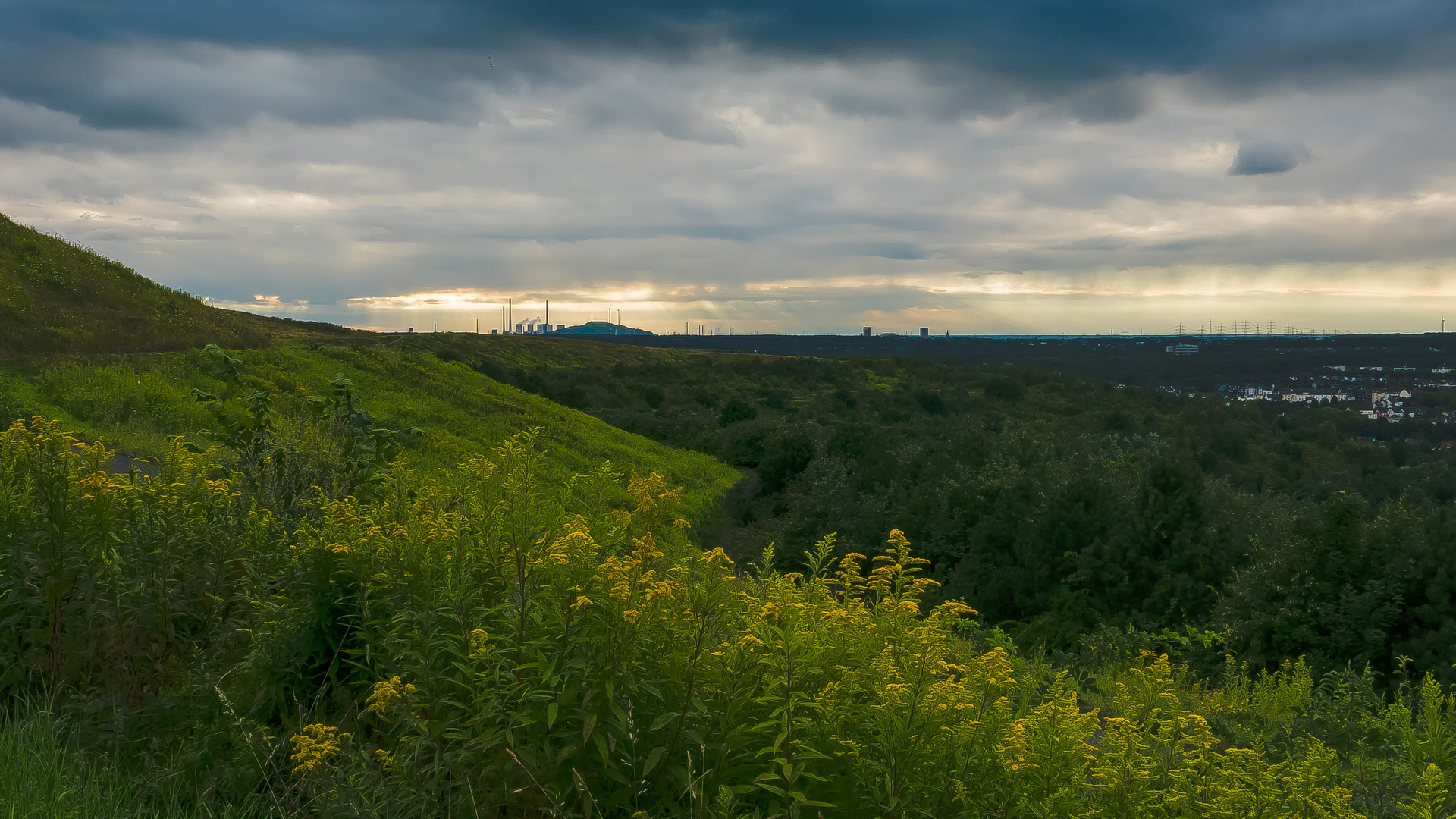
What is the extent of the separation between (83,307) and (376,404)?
32.6 ft

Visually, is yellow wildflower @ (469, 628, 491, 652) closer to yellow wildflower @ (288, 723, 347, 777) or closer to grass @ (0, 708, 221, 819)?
yellow wildflower @ (288, 723, 347, 777)

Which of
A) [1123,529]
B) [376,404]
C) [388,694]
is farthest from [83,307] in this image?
[388,694]

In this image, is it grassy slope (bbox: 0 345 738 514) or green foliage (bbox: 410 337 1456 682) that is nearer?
green foliage (bbox: 410 337 1456 682)

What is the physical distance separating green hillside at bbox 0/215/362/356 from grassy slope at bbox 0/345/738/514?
313 cm

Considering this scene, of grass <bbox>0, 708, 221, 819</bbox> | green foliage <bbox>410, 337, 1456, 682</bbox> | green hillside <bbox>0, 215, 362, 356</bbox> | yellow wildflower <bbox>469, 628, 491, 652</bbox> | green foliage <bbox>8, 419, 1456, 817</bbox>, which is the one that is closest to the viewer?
green foliage <bbox>8, 419, 1456, 817</bbox>

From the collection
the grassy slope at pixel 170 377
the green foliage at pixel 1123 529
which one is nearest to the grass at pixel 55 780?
the grassy slope at pixel 170 377

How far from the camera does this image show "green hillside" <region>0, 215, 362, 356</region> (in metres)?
20.3

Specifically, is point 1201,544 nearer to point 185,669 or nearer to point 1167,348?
point 185,669

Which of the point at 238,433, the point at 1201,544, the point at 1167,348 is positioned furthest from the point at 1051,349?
the point at 238,433

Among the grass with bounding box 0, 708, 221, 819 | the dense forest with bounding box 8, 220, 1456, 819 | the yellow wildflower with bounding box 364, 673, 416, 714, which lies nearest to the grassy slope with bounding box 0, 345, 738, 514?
the dense forest with bounding box 8, 220, 1456, 819

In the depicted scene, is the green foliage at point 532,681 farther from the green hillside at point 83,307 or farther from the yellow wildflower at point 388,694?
the green hillside at point 83,307

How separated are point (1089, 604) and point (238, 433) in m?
10.7

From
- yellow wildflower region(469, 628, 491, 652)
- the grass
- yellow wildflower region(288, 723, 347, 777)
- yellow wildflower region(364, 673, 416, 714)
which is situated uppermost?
yellow wildflower region(469, 628, 491, 652)

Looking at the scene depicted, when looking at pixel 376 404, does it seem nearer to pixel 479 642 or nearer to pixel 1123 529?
pixel 1123 529
